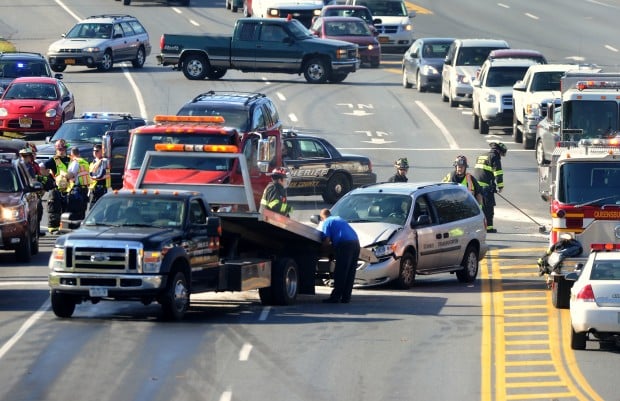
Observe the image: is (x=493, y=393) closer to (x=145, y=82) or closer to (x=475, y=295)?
(x=475, y=295)

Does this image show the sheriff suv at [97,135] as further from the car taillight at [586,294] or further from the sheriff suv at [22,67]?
the car taillight at [586,294]

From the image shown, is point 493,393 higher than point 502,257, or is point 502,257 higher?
point 493,393

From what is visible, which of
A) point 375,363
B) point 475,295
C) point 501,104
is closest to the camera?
point 375,363

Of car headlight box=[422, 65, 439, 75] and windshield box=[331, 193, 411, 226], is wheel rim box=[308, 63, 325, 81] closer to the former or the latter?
car headlight box=[422, 65, 439, 75]

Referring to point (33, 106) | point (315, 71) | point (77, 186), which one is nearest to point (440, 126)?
point (315, 71)

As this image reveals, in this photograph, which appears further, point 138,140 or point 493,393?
point 138,140

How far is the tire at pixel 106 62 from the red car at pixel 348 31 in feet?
22.4

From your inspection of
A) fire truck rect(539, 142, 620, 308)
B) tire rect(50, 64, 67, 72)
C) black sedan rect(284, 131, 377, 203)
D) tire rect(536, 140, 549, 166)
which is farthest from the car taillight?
tire rect(50, 64, 67, 72)

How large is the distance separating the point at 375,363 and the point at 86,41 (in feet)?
120

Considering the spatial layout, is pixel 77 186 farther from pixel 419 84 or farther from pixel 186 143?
pixel 419 84

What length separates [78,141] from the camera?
120ft

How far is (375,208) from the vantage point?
83.1 feet

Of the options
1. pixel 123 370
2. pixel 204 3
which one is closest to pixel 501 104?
pixel 123 370

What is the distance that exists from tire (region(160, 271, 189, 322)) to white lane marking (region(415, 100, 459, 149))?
22885 mm
